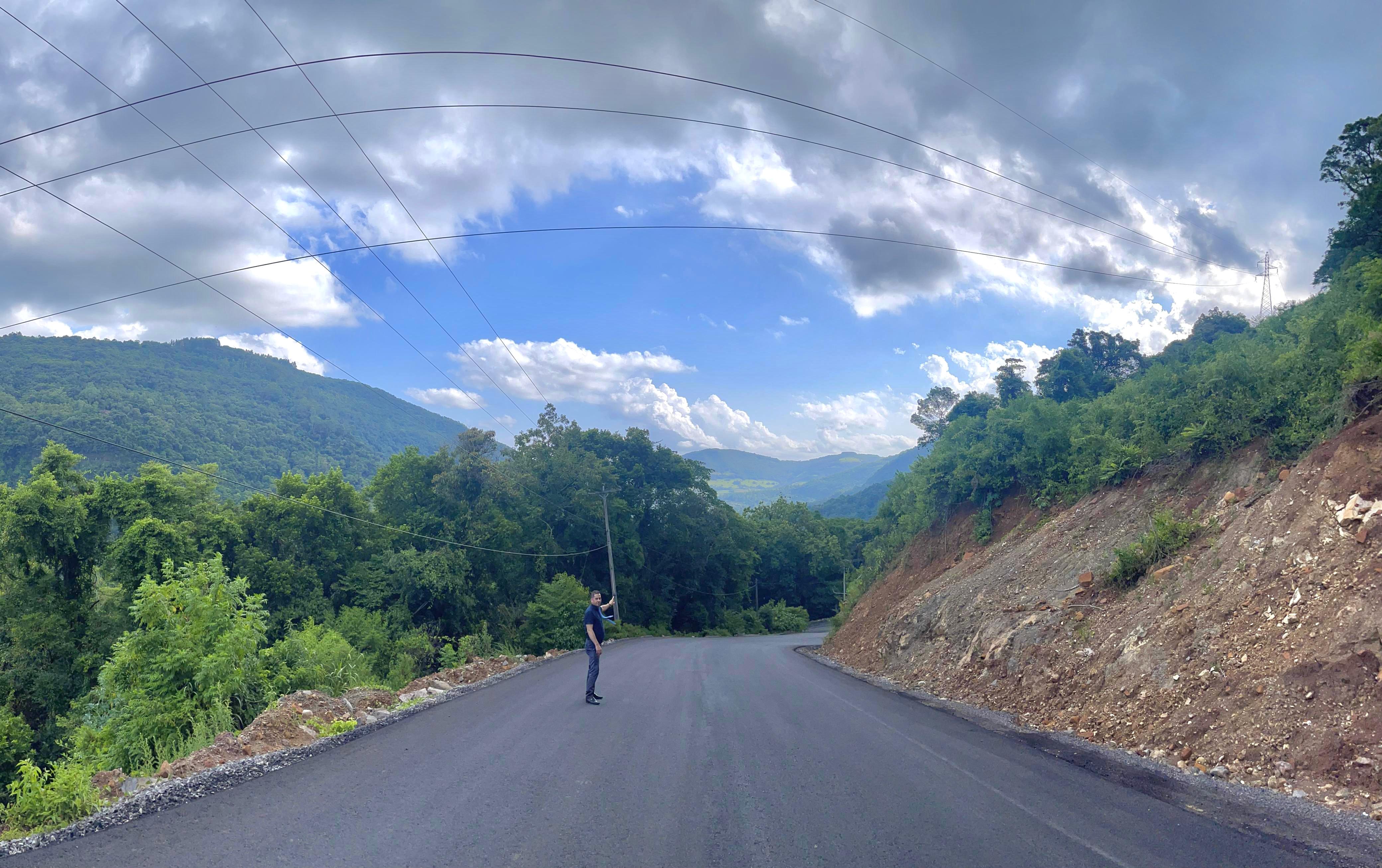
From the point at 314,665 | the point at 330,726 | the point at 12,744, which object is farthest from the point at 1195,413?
the point at 12,744

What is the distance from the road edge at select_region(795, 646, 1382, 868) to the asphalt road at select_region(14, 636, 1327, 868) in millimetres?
189

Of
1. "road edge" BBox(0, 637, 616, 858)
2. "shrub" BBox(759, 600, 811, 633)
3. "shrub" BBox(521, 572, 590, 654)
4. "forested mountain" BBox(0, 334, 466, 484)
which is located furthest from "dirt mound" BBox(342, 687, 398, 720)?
"shrub" BBox(759, 600, 811, 633)

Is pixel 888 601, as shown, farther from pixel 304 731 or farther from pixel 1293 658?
pixel 304 731

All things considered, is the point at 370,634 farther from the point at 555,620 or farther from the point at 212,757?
the point at 212,757

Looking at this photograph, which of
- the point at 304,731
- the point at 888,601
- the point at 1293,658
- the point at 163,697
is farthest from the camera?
the point at 888,601

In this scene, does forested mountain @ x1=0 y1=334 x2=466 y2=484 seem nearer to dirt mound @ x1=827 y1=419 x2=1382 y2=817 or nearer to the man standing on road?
the man standing on road

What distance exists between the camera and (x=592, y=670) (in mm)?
11352

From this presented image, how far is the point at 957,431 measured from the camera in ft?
84.5

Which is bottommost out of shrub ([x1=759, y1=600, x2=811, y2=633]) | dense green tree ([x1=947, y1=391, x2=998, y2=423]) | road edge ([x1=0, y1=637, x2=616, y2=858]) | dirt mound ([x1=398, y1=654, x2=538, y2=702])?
shrub ([x1=759, y1=600, x2=811, y2=633])

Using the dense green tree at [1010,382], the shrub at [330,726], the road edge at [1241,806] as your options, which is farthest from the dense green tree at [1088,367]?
the shrub at [330,726]

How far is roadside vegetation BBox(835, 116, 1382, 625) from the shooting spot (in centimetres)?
1068

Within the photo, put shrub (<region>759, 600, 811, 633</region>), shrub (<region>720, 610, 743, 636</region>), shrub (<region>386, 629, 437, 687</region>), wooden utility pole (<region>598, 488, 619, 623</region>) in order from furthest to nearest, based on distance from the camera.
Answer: shrub (<region>759, 600, 811, 633</region>) → shrub (<region>720, 610, 743, 636</region>) → wooden utility pole (<region>598, 488, 619, 623</region>) → shrub (<region>386, 629, 437, 687</region>)

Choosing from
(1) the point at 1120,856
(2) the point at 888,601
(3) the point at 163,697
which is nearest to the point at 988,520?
(2) the point at 888,601

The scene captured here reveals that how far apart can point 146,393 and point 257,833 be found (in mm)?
113319
